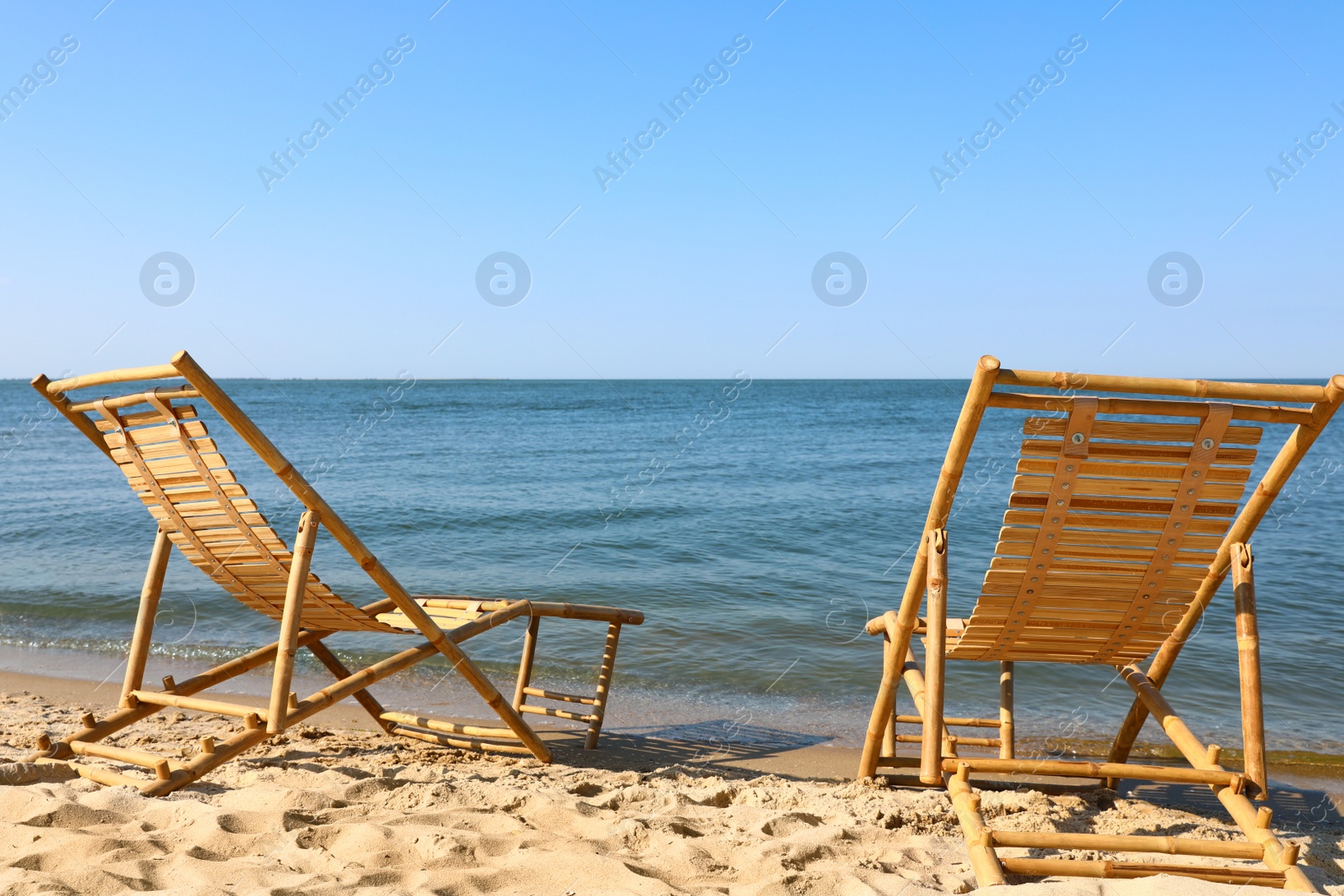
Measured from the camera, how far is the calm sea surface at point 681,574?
19.6ft

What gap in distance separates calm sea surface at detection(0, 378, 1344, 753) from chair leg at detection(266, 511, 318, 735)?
2608mm

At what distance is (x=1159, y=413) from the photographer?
105 inches

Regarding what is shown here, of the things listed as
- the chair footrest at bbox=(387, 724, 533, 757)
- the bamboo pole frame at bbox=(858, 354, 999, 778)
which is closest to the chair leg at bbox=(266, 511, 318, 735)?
the chair footrest at bbox=(387, 724, 533, 757)

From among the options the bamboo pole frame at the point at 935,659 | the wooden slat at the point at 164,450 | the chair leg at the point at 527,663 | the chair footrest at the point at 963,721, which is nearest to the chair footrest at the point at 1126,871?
the bamboo pole frame at the point at 935,659

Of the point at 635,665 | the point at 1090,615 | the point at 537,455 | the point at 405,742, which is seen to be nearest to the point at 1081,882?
the point at 1090,615

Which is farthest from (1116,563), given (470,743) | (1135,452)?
(470,743)

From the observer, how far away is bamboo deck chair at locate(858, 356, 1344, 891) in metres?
2.57

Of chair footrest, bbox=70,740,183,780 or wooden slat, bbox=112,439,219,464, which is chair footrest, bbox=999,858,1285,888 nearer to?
chair footrest, bbox=70,740,183,780

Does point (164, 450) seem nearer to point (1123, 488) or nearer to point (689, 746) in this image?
point (689, 746)

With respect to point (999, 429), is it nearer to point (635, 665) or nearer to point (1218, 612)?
point (1218, 612)

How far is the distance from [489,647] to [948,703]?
331 centimetres

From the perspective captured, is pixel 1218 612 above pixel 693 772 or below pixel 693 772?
above

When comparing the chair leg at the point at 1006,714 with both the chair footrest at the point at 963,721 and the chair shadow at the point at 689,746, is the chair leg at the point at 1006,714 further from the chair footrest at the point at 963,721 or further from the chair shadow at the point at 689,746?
the chair shadow at the point at 689,746

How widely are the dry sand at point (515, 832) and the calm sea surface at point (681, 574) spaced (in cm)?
162
